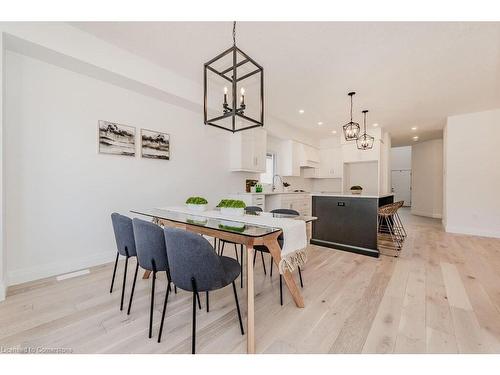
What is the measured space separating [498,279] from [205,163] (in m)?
4.27

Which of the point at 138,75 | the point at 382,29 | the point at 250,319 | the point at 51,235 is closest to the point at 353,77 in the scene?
the point at 382,29

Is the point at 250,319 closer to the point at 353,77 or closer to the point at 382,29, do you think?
the point at 382,29

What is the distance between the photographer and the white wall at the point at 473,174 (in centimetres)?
457

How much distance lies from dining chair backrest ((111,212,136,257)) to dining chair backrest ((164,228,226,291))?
66 cm

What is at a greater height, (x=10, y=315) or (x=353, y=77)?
(x=353, y=77)

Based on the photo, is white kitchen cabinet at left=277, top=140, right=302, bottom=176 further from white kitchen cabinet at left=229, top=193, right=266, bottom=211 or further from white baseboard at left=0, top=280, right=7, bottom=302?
white baseboard at left=0, top=280, right=7, bottom=302

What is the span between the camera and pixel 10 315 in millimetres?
1737

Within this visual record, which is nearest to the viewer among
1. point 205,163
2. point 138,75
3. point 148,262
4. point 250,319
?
point 250,319

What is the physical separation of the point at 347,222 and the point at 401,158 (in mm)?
9753

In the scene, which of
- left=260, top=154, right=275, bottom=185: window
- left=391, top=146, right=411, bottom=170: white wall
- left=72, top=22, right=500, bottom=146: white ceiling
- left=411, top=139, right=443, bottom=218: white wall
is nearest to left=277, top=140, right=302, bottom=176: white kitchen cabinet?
left=260, top=154, right=275, bottom=185: window

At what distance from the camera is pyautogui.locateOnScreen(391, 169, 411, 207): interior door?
10.6 metres

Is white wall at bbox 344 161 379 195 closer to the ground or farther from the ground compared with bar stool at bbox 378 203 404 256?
farther from the ground

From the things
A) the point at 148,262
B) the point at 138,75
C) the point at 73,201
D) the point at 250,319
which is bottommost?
the point at 250,319

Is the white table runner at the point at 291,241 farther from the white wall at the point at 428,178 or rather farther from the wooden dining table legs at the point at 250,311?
the white wall at the point at 428,178
